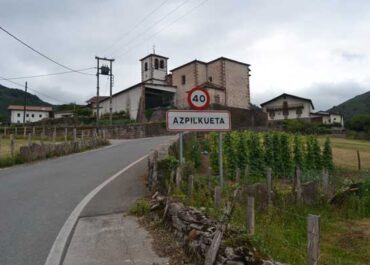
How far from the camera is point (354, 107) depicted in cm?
11038


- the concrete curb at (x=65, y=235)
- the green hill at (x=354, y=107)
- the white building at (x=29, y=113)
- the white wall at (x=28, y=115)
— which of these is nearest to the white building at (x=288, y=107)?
the green hill at (x=354, y=107)

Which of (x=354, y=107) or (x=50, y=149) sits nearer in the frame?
(x=50, y=149)

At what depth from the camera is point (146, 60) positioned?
7138 cm

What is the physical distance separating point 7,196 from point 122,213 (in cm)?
409

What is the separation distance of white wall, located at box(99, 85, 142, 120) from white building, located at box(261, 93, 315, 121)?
3289cm

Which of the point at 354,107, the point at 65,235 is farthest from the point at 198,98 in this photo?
the point at 354,107

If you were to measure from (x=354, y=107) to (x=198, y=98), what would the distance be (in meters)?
113

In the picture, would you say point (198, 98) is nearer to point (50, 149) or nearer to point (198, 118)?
point (198, 118)

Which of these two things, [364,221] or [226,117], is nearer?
[226,117]

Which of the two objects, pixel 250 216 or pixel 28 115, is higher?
pixel 28 115

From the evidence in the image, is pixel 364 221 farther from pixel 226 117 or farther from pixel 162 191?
pixel 162 191

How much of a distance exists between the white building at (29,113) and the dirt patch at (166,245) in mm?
96186

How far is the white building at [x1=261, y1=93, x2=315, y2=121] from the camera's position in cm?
7806

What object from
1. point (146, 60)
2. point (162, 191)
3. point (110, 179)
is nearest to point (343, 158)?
point (110, 179)
